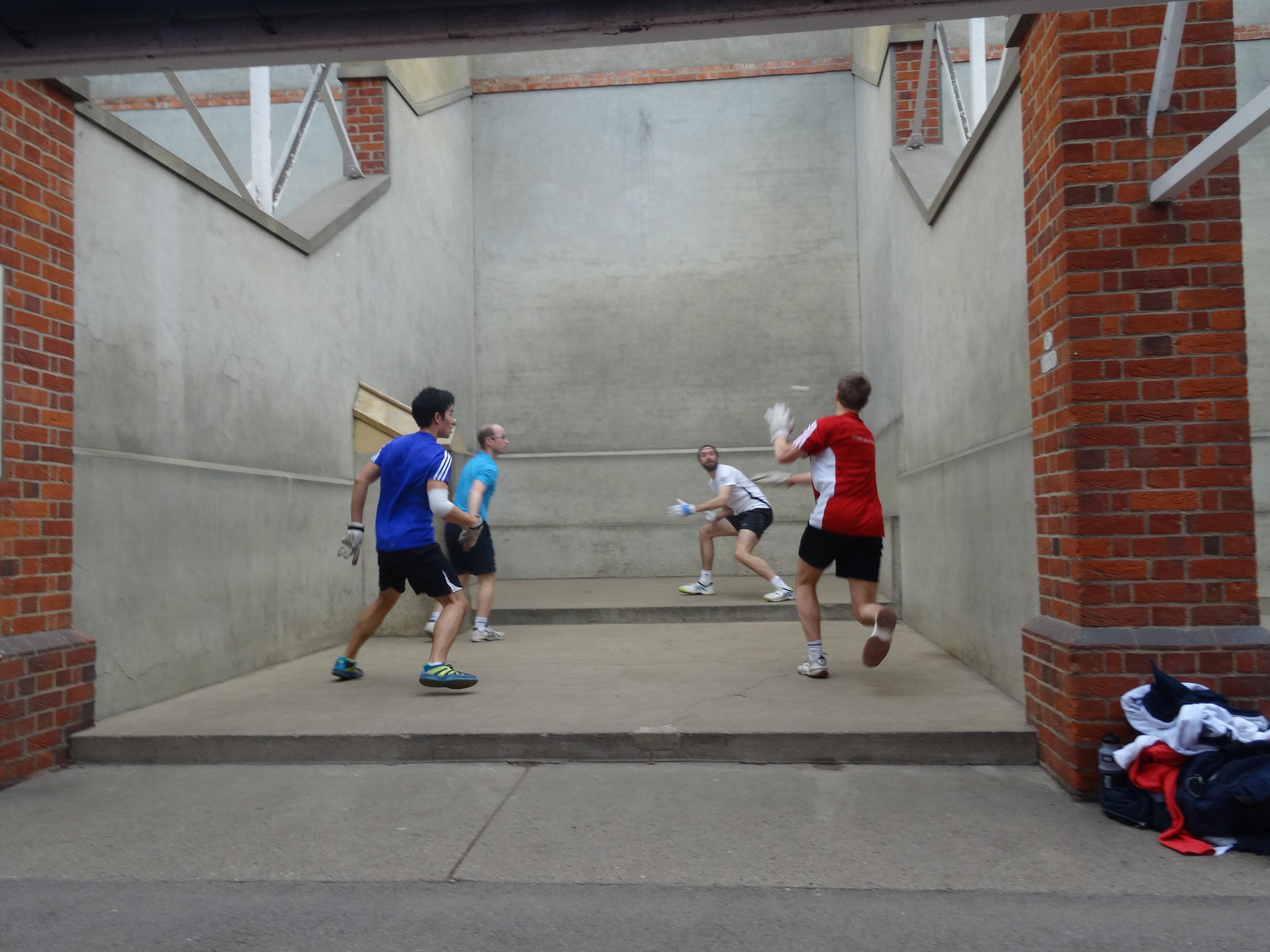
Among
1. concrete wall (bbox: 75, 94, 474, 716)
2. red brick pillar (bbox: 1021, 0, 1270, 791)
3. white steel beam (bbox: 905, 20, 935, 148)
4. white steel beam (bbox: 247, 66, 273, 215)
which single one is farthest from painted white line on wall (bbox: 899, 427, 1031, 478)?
white steel beam (bbox: 247, 66, 273, 215)

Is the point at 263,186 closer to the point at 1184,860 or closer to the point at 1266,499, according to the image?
the point at 1184,860

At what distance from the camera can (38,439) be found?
4.54m

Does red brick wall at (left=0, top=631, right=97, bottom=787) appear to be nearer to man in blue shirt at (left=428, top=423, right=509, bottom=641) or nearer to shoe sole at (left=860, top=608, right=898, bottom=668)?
man in blue shirt at (left=428, top=423, right=509, bottom=641)

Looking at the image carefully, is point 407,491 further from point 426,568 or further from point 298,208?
point 298,208

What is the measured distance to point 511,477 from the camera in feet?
40.3

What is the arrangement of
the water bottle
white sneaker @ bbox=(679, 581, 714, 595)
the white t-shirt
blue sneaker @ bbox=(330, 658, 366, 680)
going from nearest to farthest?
the water bottle → blue sneaker @ bbox=(330, 658, 366, 680) → the white t-shirt → white sneaker @ bbox=(679, 581, 714, 595)

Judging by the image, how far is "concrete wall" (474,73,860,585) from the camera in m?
12.1

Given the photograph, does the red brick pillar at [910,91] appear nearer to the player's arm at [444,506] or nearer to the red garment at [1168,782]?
the player's arm at [444,506]

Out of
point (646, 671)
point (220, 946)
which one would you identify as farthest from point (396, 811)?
point (646, 671)

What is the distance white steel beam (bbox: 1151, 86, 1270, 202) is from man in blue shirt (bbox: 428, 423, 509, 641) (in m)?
4.85

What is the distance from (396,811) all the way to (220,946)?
1151 millimetres

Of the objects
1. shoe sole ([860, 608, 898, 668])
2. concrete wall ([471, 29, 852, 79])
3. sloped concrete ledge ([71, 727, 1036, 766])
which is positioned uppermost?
concrete wall ([471, 29, 852, 79])

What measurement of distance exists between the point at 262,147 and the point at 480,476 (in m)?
3.27

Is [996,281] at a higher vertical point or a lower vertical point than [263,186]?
lower
